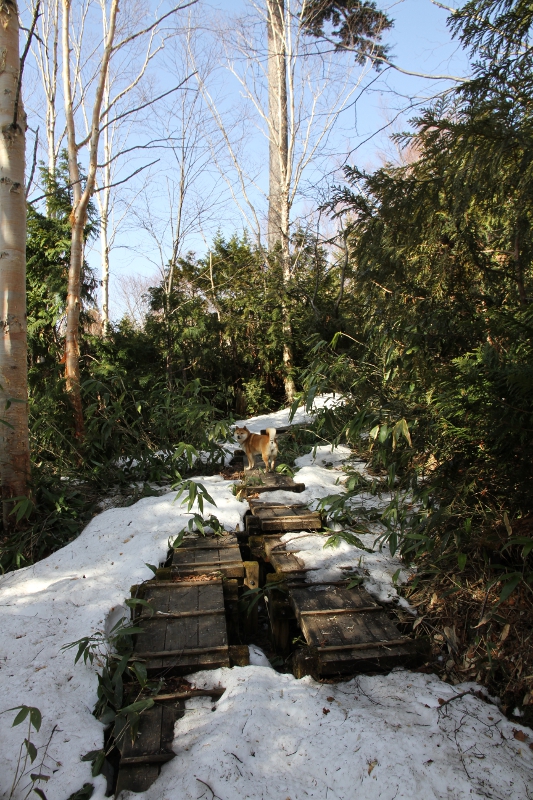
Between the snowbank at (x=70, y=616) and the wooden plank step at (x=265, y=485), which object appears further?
the wooden plank step at (x=265, y=485)

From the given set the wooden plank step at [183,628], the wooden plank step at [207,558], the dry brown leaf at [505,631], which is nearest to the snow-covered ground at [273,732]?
the wooden plank step at [183,628]

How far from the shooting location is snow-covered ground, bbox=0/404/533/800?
169 cm

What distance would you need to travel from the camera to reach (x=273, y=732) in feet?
6.30

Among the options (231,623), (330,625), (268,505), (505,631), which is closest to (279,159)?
(268,505)

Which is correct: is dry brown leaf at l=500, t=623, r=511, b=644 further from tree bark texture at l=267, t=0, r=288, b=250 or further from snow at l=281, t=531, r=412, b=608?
tree bark texture at l=267, t=0, r=288, b=250

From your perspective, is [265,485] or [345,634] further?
[265,485]

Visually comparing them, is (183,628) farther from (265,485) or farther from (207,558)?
(265,485)

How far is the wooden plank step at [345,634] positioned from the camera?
7.63 ft

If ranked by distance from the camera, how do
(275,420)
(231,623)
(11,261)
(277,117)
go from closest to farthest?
(231,623)
(11,261)
(275,420)
(277,117)

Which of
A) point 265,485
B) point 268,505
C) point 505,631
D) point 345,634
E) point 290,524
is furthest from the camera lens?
point 265,485

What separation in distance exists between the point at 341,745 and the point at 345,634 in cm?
67

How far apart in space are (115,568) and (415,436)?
2.14 m

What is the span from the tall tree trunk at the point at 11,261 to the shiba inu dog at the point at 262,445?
86.5 inches

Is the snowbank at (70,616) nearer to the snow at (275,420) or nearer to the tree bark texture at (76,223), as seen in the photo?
the tree bark texture at (76,223)
